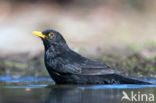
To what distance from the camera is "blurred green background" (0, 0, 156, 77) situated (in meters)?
14.9

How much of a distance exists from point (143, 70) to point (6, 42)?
7.44 m

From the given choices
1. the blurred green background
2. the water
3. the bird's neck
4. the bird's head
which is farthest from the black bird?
the blurred green background

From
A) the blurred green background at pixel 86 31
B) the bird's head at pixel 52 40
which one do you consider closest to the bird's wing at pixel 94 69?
the bird's head at pixel 52 40

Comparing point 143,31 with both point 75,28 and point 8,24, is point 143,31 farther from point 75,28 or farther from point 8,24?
point 8,24

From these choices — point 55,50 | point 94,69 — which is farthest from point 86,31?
point 94,69

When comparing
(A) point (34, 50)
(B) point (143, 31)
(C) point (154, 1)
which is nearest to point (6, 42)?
(A) point (34, 50)

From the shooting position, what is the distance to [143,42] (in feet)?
57.5

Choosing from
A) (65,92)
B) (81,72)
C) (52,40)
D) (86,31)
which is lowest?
(65,92)

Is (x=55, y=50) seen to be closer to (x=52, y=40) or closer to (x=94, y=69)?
(x=52, y=40)

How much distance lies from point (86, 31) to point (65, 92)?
10.9 meters

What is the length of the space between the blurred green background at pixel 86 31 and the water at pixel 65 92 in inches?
101

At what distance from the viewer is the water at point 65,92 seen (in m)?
8.91

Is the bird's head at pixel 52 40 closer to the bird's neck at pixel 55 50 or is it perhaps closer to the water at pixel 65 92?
the bird's neck at pixel 55 50

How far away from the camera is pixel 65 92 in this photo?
9.80 m
